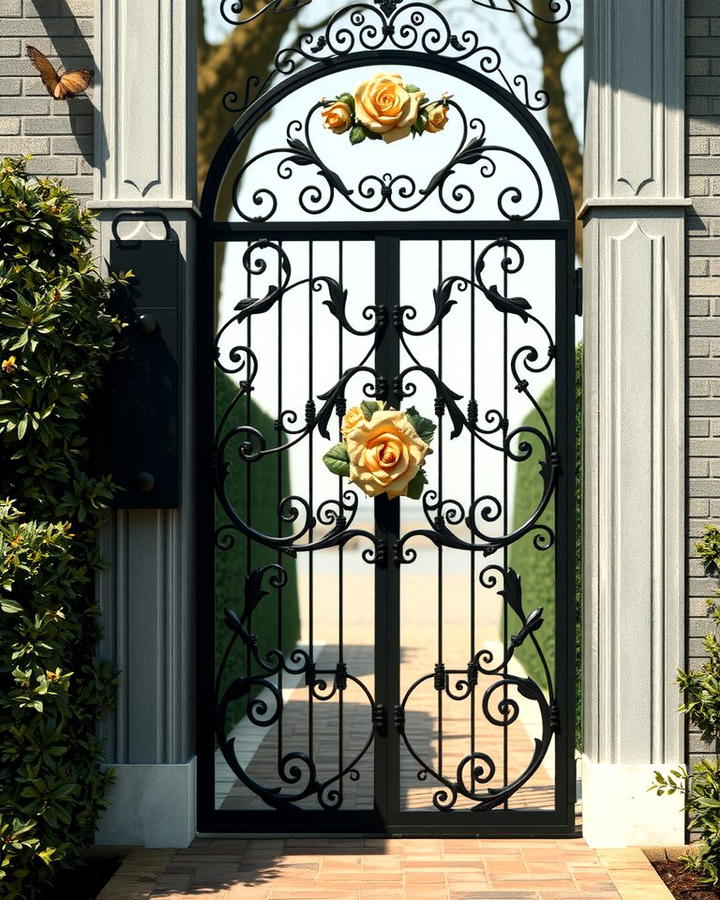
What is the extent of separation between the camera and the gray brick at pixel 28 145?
4801 mm

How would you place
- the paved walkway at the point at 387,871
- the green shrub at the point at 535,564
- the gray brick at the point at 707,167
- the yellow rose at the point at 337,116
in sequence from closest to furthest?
the paved walkway at the point at 387,871 < the gray brick at the point at 707,167 < the yellow rose at the point at 337,116 < the green shrub at the point at 535,564

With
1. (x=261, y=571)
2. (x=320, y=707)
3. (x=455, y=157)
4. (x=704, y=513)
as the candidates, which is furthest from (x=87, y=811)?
(x=320, y=707)

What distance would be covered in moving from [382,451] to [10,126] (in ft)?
6.73

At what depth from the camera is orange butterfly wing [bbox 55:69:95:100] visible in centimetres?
464

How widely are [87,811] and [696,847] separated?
7.83ft

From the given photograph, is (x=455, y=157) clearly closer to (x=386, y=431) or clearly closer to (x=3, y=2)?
(x=386, y=431)

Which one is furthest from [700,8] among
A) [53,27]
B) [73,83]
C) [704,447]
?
[53,27]

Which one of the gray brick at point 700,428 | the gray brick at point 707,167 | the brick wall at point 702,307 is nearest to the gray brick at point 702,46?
the brick wall at point 702,307

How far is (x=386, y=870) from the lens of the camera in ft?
14.5

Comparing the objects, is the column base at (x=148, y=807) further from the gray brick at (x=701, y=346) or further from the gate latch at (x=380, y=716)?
the gray brick at (x=701, y=346)

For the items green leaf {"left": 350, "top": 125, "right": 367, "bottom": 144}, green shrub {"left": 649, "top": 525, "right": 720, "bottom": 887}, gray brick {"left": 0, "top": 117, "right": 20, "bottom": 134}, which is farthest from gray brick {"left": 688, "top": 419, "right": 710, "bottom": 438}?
gray brick {"left": 0, "top": 117, "right": 20, "bottom": 134}

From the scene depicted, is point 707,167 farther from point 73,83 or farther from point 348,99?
point 73,83

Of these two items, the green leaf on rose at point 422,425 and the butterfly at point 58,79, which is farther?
the green leaf on rose at point 422,425

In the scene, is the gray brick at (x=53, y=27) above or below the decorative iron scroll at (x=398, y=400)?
above
